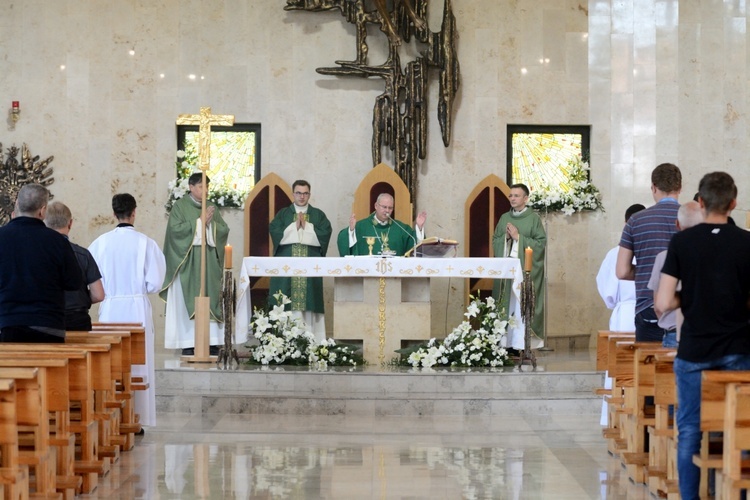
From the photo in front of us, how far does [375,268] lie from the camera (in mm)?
10812

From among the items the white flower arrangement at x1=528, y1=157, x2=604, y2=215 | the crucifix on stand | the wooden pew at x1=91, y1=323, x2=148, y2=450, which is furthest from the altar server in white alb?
the white flower arrangement at x1=528, y1=157, x2=604, y2=215

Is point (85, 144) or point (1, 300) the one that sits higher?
point (85, 144)

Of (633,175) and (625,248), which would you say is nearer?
(625,248)

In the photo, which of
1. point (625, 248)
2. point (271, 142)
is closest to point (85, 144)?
point (271, 142)

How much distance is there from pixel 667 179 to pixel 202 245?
539 centimetres

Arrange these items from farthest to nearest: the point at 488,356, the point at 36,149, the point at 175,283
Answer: the point at 36,149, the point at 175,283, the point at 488,356

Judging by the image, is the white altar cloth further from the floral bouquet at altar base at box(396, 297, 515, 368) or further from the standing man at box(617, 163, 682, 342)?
the standing man at box(617, 163, 682, 342)

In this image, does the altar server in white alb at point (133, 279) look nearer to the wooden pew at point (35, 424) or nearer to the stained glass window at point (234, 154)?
the wooden pew at point (35, 424)

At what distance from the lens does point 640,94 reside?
13461 millimetres

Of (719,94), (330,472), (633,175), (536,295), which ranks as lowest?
(330,472)

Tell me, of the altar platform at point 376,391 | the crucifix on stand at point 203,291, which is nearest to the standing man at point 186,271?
the crucifix on stand at point 203,291

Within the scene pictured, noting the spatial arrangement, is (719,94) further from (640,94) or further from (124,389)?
(124,389)

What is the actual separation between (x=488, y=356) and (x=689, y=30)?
17.3 ft

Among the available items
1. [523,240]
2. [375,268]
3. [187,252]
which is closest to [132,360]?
[375,268]
